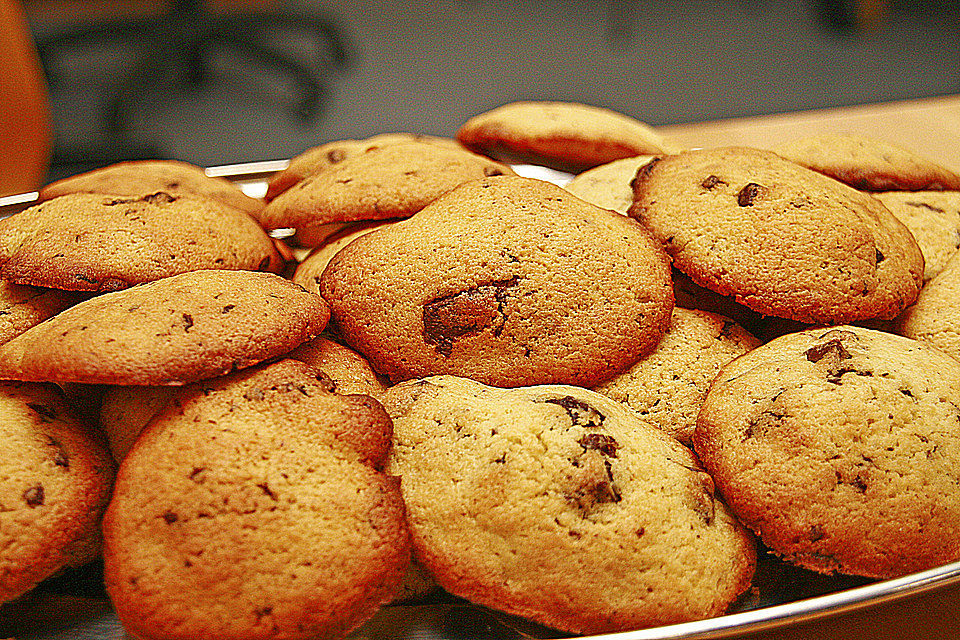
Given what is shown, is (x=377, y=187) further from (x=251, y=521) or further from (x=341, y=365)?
(x=251, y=521)

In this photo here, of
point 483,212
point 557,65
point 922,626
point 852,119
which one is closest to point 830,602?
point 922,626

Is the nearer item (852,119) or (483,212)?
(483,212)

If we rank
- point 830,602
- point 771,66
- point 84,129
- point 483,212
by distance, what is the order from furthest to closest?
point 771,66 < point 84,129 < point 483,212 < point 830,602

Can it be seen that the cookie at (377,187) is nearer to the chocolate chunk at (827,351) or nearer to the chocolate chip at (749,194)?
the chocolate chip at (749,194)

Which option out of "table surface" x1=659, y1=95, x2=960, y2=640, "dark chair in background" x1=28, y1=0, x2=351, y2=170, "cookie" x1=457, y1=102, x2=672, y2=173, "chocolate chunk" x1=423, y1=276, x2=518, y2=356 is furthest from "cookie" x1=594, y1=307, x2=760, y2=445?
"dark chair in background" x1=28, y1=0, x2=351, y2=170

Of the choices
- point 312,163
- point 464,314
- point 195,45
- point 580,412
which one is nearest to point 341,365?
point 464,314

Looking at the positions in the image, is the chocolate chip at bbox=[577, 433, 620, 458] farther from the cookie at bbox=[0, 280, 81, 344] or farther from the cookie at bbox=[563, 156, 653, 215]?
the cookie at bbox=[0, 280, 81, 344]

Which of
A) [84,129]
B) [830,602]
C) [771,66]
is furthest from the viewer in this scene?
[771,66]

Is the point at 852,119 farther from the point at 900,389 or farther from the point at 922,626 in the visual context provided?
the point at 922,626
